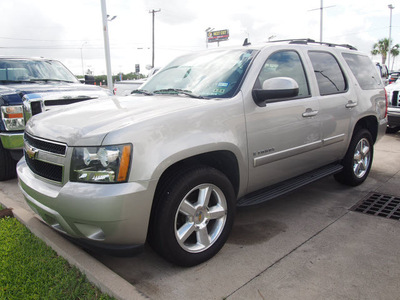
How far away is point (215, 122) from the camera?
2713 millimetres

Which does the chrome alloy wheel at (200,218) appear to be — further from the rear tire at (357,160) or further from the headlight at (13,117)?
the headlight at (13,117)

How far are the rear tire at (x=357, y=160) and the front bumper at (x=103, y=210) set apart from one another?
308 centimetres

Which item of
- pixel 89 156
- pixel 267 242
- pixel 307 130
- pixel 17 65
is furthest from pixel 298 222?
pixel 17 65

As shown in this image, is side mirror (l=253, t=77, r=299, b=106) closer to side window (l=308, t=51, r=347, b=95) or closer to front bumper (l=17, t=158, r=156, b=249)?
side window (l=308, t=51, r=347, b=95)

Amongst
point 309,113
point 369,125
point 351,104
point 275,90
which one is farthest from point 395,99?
point 275,90

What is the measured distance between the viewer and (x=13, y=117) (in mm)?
4707

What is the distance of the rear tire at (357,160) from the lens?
4426 millimetres

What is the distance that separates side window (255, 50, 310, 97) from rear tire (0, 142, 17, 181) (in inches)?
149

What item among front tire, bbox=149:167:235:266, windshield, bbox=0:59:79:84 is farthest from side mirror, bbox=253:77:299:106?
windshield, bbox=0:59:79:84

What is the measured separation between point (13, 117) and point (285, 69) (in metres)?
3.64

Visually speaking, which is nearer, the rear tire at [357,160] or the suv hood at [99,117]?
the suv hood at [99,117]

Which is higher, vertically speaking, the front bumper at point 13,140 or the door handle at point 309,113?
the door handle at point 309,113

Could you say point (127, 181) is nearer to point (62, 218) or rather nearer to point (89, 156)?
point (89, 156)

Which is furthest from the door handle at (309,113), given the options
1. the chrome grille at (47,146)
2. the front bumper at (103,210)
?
the chrome grille at (47,146)
